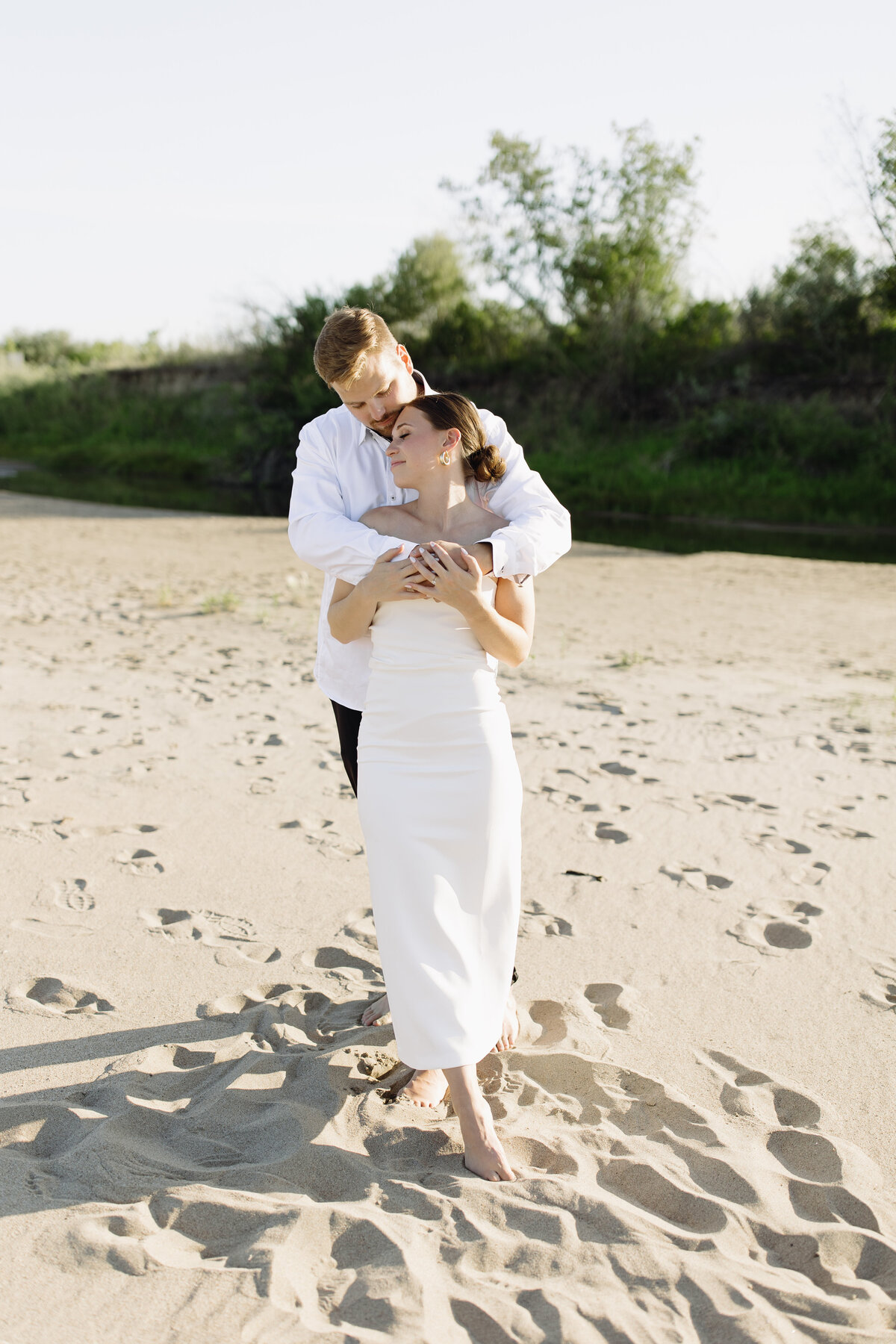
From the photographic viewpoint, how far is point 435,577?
268 centimetres

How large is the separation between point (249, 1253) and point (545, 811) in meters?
3.18

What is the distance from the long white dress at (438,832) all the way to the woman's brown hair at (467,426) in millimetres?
393

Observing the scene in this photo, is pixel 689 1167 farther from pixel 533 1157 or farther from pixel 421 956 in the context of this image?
pixel 421 956

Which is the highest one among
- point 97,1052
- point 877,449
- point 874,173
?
point 874,173

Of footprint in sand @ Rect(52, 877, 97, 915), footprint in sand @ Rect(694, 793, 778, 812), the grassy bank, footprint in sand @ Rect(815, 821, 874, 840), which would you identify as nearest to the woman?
footprint in sand @ Rect(52, 877, 97, 915)

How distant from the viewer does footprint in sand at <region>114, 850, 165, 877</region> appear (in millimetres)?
4336

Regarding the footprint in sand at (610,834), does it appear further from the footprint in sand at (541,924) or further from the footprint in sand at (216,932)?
the footprint in sand at (216,932)

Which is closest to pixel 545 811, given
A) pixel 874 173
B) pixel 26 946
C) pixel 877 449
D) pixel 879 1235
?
pixel 26 946

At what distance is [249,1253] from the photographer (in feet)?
7.36

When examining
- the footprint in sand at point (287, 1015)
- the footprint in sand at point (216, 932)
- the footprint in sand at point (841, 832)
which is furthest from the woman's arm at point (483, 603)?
the footprint in sand at point (841, 832)

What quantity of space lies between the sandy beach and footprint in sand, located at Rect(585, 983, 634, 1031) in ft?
0.05

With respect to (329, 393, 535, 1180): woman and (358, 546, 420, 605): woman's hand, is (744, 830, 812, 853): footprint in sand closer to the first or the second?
(329, 393, 535, 1180): woman

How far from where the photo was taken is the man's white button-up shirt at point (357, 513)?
9.23 feet

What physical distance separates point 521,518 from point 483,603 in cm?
37
